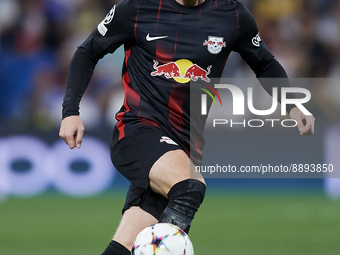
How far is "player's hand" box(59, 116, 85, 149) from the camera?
2859mm

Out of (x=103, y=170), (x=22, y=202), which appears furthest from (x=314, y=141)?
(x=22, y=202)

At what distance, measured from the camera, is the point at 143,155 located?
278 cm

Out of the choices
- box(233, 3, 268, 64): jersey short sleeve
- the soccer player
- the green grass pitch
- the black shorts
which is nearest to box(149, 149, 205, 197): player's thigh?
the black shorts

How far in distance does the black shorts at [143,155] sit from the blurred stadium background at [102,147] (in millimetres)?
1856

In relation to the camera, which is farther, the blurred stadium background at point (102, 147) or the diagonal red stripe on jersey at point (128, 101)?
the blurred stadium background at point (102, 147)

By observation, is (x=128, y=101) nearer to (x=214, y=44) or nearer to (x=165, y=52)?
(x=165, y=52)

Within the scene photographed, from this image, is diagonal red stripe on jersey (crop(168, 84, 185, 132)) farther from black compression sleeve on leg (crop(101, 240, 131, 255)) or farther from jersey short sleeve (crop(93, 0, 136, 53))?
black compression sleeve on leg (crop(101, 240, 131, 255))

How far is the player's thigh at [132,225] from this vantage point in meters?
3.04

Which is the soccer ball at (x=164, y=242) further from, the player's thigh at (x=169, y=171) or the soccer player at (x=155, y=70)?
the soccer player at (x=155, y=70)

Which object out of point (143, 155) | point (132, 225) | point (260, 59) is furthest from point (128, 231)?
point (260, 59)

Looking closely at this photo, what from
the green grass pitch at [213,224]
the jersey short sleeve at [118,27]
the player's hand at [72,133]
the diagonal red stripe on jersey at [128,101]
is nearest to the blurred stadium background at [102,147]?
the green grass pitch at [213,224]

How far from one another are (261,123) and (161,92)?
5.12m

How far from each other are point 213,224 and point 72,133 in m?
3.28

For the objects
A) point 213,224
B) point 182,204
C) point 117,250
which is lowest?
point 213,224
